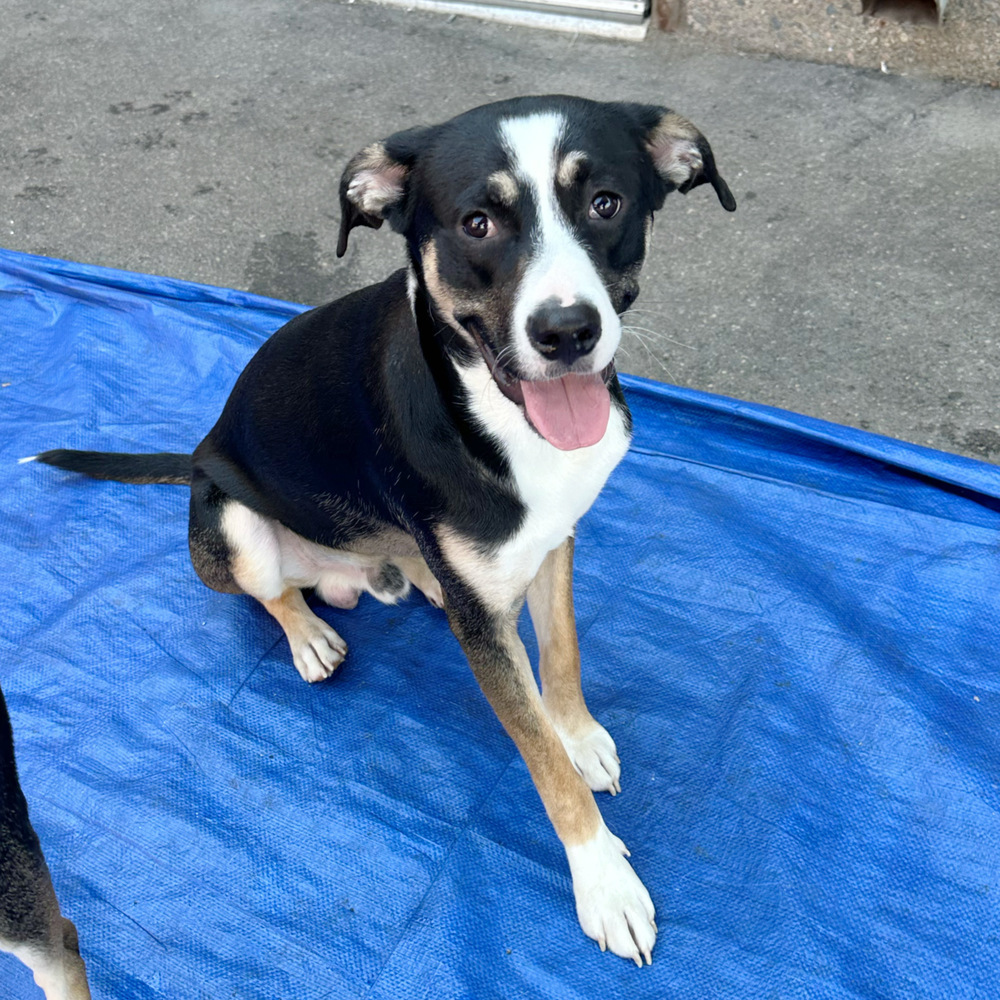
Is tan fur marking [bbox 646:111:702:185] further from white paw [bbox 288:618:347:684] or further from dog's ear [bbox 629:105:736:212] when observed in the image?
white paw [bbox 288:618:347:684]

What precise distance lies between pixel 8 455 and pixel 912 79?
4.79 metres

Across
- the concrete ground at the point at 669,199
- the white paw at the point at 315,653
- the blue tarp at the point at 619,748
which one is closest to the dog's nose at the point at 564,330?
the blue tarp at the point at 619,748

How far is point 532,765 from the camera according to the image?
7.58 ft

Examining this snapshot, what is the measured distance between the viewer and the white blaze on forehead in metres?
1.89

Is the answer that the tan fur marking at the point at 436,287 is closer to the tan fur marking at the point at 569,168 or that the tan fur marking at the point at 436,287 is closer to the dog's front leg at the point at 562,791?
the tan fur marking at the point at 569,168

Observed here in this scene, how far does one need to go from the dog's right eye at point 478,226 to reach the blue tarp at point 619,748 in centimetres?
139

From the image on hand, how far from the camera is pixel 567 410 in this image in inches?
84.0

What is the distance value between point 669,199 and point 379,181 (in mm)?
2877

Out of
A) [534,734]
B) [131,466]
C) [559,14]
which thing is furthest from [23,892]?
[559,14]

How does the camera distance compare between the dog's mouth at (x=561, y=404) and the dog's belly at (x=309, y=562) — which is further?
the dog's belly at (x=309, y=562)

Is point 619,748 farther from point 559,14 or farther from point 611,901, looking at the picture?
point 559,14

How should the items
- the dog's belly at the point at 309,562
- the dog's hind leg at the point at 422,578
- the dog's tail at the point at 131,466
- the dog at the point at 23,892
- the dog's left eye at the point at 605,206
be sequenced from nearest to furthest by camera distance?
the dog at the point at 23,892 < the dog's left eye at the point at 605,206 < the dog's belly at the point at 309,562 < the dog's hind leg at the point at 422,578 < the dog's tail at the point at 131,466

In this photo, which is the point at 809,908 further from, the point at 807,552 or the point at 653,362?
the point at 653,362

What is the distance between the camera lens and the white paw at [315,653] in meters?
2.91
